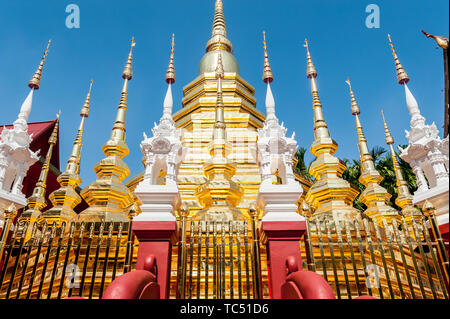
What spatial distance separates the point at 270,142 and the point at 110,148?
5096 millimetres

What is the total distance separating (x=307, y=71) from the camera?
10.8m

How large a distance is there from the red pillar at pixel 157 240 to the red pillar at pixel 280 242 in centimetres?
156

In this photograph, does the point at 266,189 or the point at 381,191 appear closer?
the point at 266,189

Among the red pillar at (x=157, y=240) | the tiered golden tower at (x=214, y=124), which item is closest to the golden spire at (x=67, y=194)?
the tiered golden tower at (x=214, y=124)

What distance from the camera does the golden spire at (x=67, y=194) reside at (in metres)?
9.27

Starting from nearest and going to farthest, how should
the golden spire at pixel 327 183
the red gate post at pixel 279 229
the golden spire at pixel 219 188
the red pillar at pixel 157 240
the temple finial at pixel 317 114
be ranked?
the red gate post at pixel 279 229
the red pillar at pixel 157 240
the golden spire at pixel 219 188
the golden spire at pixel 327 183
the temple finial at pixel 317 114

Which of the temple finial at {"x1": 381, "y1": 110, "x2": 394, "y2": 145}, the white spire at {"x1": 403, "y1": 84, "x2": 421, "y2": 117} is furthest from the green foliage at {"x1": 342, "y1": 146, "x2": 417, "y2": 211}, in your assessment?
the white spire at {"x1": 403, "y1": 84, "x2": 421, "y2": 117}

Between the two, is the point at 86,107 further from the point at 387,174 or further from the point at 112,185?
the point at 387,174

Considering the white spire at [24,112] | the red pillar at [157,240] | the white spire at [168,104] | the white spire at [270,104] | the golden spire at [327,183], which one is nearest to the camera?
the red pillar at [157,240]

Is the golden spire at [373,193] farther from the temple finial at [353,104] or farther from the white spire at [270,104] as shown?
the white spire at [270,104]

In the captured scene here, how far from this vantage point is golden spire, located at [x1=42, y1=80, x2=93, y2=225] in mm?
9266

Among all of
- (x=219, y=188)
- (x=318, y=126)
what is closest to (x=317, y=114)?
(x=318, y=126)
